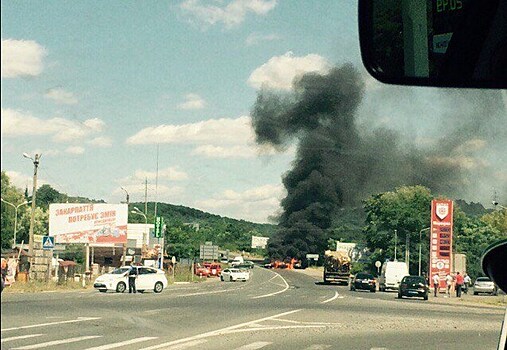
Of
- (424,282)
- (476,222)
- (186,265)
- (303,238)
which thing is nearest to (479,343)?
(476,222)

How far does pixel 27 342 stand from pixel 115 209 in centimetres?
6019

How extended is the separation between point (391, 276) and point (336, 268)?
14.7 metres

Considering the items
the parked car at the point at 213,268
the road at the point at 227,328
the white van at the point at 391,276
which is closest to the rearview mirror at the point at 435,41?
the road at the point at 227,328

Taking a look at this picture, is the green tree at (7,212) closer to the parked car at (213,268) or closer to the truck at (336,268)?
the truck at (336,268)

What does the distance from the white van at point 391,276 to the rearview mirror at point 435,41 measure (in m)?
54.7

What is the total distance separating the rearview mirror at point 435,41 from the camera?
8.19ft

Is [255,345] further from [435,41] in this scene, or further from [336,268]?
[336,268]

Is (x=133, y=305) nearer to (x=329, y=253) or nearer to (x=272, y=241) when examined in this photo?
(x=329, y=253)

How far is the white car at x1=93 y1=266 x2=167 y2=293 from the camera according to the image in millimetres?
40688

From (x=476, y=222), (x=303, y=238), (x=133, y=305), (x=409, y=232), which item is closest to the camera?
(x=476, y=222)

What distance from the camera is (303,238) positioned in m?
89.1

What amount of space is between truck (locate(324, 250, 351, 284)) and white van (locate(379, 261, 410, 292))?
10430mm

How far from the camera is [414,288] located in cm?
4375

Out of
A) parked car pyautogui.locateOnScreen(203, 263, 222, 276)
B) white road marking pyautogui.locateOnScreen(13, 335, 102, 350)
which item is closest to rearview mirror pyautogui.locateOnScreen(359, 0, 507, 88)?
white road marking pyautogui.locateOnScreen(13, 335, 102, 350)
